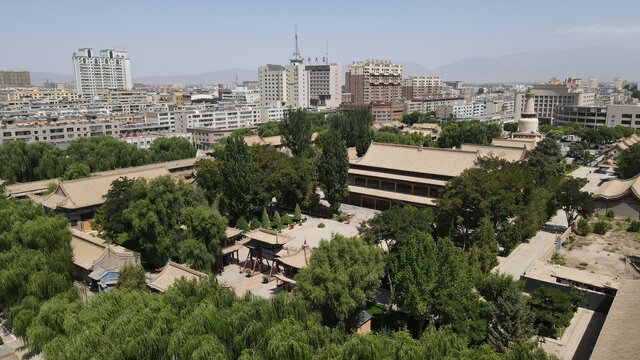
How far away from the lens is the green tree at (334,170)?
34.9 m

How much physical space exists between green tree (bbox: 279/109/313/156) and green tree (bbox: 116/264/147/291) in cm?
3128

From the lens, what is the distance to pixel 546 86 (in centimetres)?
9831

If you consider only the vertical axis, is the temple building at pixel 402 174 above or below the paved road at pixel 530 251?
above

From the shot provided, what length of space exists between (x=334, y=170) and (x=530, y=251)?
1508cm

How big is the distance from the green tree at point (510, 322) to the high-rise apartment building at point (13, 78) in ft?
634

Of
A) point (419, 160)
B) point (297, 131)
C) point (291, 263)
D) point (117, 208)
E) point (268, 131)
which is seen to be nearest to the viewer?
point (291, 263)

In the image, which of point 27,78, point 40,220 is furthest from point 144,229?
point 27,78

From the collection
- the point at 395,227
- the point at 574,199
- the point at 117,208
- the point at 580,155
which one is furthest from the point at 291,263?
the point at 580,155

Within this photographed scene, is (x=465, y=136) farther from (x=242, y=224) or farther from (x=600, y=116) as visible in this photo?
(x=600, y=116)

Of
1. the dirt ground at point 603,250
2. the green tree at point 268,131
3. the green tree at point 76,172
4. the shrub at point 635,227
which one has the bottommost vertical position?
the dirt ground at point 603,250

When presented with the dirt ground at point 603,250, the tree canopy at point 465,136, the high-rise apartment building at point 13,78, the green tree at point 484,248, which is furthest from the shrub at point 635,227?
the high-rise apartment building at point 13,78

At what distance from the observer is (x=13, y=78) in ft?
544

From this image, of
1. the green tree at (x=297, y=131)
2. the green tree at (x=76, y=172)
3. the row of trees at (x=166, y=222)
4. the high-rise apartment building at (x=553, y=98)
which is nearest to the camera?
the row of trees at (x=166, y=222)

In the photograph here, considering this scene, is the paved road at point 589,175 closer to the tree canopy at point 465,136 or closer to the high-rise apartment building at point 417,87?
the tree canopy at point 465,136
